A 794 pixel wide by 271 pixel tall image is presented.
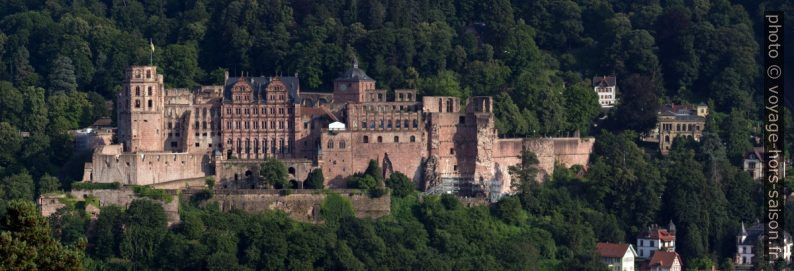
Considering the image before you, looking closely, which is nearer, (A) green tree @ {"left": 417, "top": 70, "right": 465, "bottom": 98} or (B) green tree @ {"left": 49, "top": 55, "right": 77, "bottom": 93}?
(A) green tree @ {"left": 417, "top": 70, "right": 465, "bottom": 98}

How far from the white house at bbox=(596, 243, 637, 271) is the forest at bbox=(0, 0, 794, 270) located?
0.48 m

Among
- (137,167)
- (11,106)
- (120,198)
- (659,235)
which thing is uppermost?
(11,106)

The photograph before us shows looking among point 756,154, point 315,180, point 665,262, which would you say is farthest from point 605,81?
point 315,180

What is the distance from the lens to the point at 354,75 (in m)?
68.3

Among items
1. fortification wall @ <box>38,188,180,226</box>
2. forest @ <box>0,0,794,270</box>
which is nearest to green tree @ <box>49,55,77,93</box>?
forest @ <box>0,0,794,270</box>

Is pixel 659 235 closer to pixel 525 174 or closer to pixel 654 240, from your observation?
pixel 654 240

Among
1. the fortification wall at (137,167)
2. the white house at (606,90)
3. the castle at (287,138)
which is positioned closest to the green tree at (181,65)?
the castle at (287,138)

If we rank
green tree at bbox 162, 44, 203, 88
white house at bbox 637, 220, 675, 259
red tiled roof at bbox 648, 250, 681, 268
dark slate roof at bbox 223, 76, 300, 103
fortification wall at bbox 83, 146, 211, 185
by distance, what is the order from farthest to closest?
green tree at bbox 162, 44, 203, 88
white house at bbox 637, 220, 675, 259
dark slate roof at bbox 223, 76, 300, 103
red tiled roof at bbox 648, 250, 681, 268
fortification wall at bbox 83, 146, 211, 185

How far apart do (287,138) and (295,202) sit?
322 cm

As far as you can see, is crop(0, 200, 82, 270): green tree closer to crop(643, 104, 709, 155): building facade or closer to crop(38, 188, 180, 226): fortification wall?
crop(38, 188, 180, 226): fortification wall

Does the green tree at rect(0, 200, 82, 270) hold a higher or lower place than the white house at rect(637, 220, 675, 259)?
higher

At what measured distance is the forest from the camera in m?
60.2

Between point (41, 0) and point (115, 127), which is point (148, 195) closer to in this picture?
point (115, 127)

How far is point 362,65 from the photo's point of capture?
7419cm
